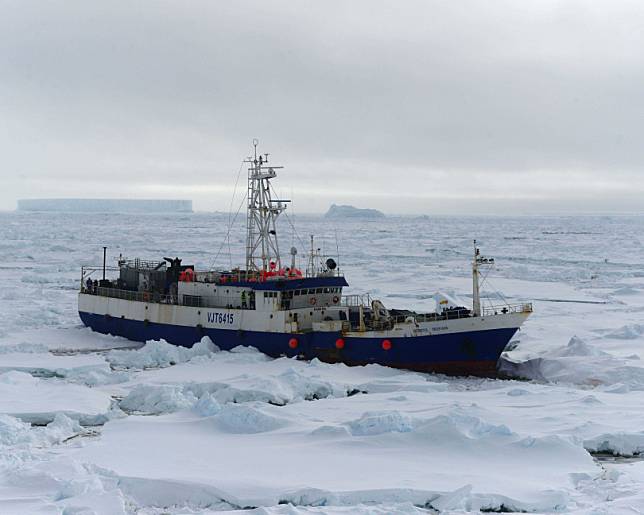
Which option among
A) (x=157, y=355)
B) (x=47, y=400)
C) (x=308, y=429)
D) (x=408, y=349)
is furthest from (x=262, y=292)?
(x=308, y=429)

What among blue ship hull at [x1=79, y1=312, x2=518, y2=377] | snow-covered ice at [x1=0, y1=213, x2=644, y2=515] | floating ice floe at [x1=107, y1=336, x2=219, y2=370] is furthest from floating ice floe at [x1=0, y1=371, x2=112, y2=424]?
blue ship hull at [x1=79, y1=312, x2=518, y2=377]

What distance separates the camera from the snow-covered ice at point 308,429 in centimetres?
1403

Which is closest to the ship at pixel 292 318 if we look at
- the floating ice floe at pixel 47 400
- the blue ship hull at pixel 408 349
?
the blue ship hull at pixel 408 349

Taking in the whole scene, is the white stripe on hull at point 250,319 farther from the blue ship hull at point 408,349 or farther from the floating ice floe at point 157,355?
the floating ice floe at point 157,355

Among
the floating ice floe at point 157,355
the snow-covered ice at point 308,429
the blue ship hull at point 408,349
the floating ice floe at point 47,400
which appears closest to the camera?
the snow-covered ice at point 308,429

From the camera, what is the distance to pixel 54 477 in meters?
14.4

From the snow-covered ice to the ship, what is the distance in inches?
36.8

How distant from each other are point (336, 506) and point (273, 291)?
1507 centimetres

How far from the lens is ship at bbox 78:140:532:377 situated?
2630cm

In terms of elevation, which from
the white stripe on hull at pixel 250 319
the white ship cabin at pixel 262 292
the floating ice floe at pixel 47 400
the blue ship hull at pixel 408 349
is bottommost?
the floating ice floe at pixel 47 400

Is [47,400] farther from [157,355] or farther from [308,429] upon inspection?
[308,429]

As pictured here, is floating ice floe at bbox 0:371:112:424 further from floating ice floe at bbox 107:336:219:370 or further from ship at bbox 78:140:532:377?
ship at bbox 78:140:532:377

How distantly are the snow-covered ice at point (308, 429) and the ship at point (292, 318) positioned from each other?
94 centimetres

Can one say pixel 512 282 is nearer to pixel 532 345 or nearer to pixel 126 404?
pixel 532 345
